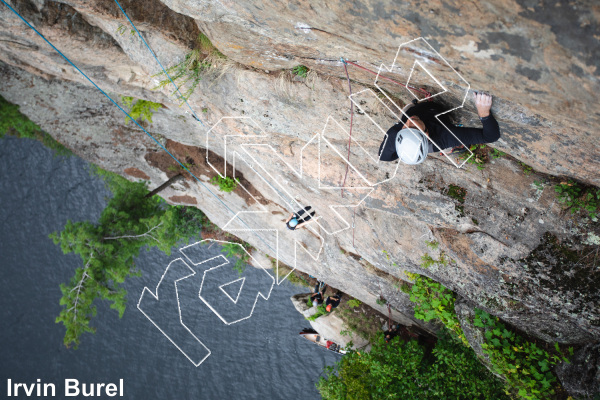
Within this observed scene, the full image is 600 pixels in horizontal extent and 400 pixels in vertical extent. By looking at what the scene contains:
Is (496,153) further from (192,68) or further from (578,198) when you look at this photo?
(192,68)

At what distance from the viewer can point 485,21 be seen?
7.79 feet

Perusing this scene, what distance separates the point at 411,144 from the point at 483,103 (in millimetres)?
759

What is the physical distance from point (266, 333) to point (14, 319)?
26.1ft

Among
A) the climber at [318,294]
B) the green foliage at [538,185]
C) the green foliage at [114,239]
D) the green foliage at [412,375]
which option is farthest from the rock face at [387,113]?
the green foliage at [114,239]

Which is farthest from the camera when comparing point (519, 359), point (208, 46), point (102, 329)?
point (102, 329)

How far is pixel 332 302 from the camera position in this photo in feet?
31.9

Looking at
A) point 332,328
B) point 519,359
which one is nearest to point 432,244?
point 519,359

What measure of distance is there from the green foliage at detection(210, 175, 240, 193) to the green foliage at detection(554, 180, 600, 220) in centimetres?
588

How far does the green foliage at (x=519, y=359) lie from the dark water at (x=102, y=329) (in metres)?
6.24

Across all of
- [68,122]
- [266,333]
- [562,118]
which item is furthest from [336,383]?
[68,122]

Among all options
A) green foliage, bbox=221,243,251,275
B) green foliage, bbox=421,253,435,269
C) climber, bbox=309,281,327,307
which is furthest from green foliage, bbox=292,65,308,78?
green foliage, bbox=221,243,251,275

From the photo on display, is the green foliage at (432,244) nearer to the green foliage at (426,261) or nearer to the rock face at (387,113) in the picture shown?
the rock face at (387,113)

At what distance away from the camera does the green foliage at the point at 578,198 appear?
13.2 feet

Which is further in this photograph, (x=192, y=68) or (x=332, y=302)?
(x=332, y=302)
